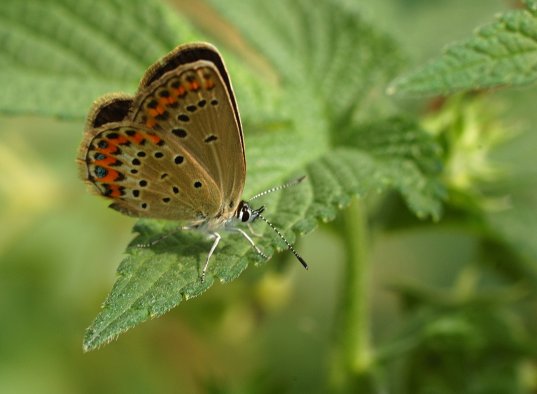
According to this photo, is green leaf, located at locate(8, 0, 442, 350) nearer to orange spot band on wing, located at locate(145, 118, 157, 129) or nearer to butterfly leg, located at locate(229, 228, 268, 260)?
butterfly leg, located at locate(229, 228, 268, 260)

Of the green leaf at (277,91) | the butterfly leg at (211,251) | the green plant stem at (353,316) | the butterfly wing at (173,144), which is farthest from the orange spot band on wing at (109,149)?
the green plant stem at (353,316)

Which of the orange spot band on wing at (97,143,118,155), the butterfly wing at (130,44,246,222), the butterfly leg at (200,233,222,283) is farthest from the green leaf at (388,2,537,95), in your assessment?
the orange spot band on wing at (97,143,118,155)

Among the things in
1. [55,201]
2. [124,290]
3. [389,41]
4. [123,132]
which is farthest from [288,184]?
[55,201]

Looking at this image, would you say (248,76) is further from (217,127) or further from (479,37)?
(479,37)

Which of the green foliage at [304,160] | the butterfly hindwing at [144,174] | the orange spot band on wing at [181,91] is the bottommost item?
the green foliage at [304,160]

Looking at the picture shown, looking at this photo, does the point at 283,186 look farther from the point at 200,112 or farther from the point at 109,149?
the point at 109,149

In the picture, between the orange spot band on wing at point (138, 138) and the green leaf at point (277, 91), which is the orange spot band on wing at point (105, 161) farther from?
the green leaf at point (277, 91)

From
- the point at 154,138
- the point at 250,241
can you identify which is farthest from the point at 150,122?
the point at 250,241
